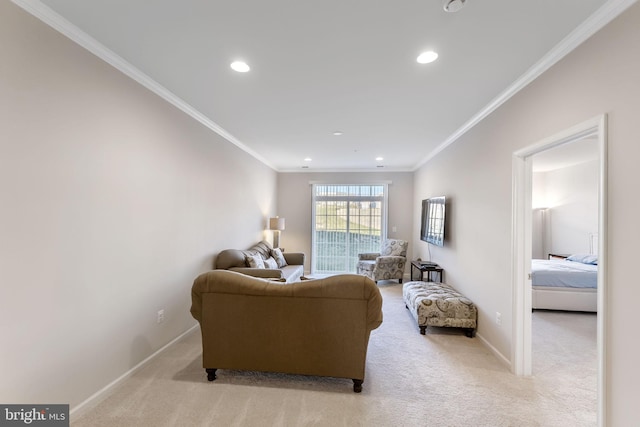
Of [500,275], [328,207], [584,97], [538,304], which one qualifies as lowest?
[538,304]

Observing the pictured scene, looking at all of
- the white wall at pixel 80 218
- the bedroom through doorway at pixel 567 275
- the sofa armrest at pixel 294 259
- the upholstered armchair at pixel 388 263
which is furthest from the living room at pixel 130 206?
the sofa armrest at pixel 294 259

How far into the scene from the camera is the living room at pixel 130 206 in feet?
4.91

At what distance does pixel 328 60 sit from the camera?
212cm

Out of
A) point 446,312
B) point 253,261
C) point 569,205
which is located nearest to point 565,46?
A: point 446,312

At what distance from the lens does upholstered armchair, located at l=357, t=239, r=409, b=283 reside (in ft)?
18.8

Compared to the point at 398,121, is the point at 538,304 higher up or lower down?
lower down

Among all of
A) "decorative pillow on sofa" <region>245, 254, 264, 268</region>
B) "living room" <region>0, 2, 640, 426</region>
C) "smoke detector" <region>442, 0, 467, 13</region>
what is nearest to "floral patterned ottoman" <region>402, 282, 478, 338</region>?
"living room" <region>0, 2, 640, 426</region>

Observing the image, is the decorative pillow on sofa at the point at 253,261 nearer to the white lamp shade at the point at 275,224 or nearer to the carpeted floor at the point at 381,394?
the carpeted floor at the point at 381,394

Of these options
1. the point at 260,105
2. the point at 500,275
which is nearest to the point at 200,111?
the point at 260,105

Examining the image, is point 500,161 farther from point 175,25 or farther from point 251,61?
point 175,25

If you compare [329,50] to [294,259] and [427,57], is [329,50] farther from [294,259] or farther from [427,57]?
[294,259]

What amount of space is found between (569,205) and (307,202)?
626cm

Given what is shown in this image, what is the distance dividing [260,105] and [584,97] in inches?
109

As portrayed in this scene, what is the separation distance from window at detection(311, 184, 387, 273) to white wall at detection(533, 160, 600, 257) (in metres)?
4.23
